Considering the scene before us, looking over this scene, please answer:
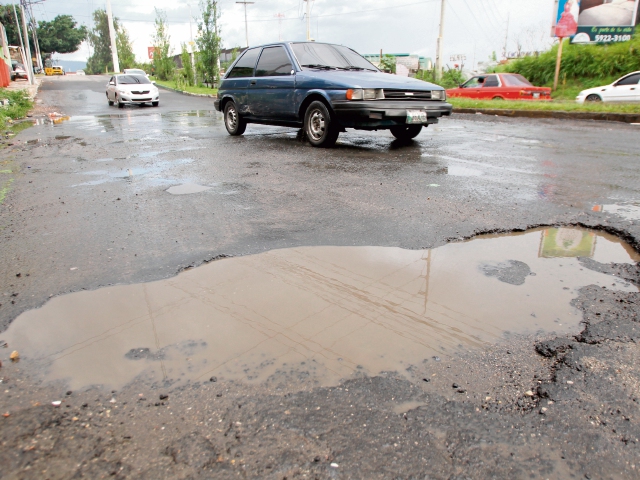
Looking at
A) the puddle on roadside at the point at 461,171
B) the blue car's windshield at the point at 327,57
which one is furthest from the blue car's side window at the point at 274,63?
the puddle on roadside at the point at 461,171

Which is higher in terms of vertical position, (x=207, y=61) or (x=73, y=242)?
(x=207, y=61)

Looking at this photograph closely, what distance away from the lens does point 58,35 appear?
78.8m

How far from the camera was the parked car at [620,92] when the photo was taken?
15.3 m

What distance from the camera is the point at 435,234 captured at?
3.86 metres

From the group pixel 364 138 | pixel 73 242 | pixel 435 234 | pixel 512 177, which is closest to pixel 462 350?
pixel 435 234

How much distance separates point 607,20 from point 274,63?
67.3 ft

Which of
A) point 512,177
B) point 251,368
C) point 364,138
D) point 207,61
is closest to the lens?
point 251,368

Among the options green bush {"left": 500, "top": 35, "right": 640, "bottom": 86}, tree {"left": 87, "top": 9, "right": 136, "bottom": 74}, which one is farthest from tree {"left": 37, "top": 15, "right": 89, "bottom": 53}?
green bush {"left": 500, "top": 35, "right": 640, "bottom": 86}

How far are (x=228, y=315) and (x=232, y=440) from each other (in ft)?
3.25

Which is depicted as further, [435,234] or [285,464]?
[435,234]

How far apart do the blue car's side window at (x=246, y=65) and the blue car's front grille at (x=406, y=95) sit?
306cm

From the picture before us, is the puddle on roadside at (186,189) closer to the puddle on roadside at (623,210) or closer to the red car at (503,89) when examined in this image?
the puddle on roadside at (623,210)

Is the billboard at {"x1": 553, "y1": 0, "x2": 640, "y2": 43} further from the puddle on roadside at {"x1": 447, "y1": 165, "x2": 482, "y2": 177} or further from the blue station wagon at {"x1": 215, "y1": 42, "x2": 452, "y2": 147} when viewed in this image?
the puddle on roadside at {"x1": 447, "y1": 165, "x2": 482, "y2": 177}

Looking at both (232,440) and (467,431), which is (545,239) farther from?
(232,440)
